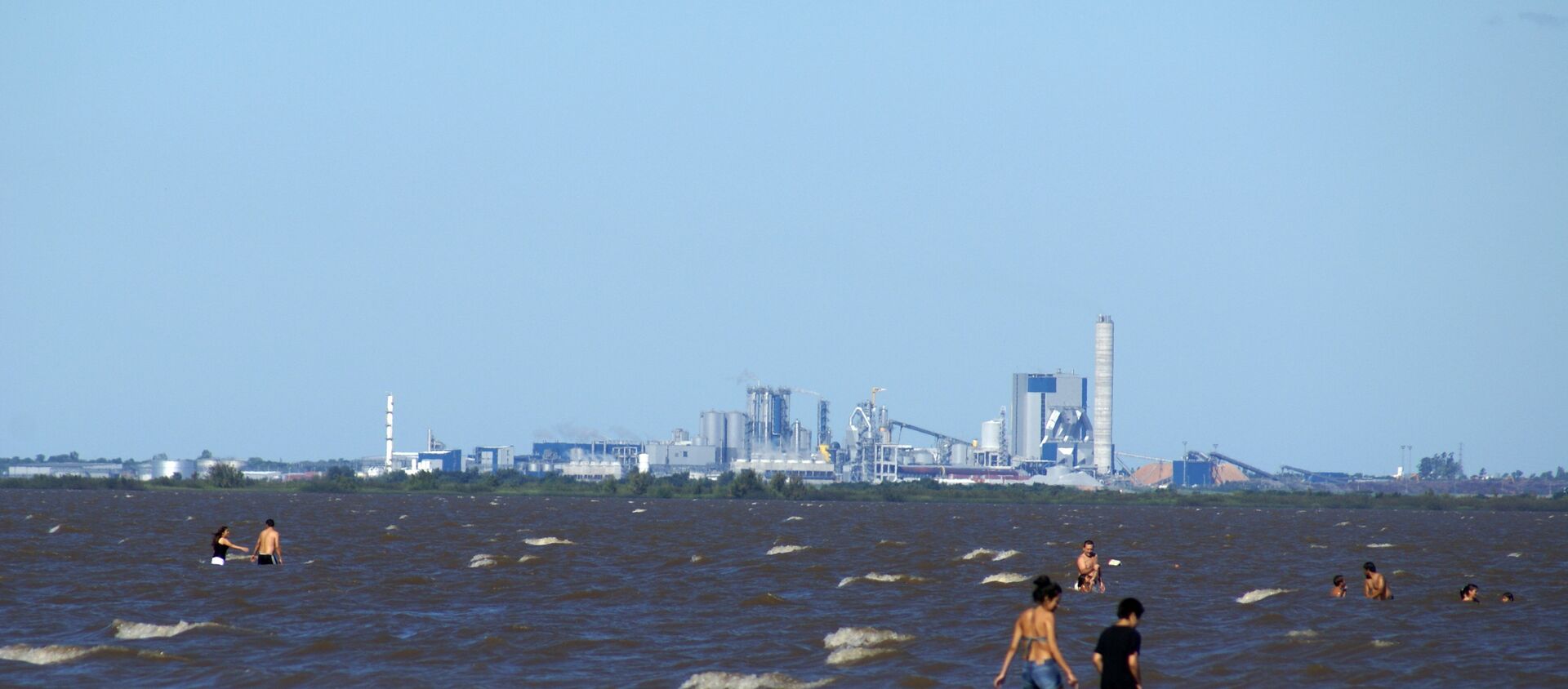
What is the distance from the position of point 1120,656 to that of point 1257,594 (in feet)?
77.5

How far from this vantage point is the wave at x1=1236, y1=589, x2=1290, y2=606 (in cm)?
4047

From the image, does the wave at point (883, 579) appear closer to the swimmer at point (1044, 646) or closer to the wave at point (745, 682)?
the wave at point (745, 682)

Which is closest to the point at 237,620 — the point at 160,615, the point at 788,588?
the point at 160,615

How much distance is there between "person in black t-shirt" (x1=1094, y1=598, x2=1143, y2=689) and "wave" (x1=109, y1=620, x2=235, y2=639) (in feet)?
62.1

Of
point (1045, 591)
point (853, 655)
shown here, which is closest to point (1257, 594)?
point (853, 655)

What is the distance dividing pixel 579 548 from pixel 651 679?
33.3m

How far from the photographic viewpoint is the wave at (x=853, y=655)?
2905 centimetres

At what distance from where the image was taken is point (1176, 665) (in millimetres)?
28859

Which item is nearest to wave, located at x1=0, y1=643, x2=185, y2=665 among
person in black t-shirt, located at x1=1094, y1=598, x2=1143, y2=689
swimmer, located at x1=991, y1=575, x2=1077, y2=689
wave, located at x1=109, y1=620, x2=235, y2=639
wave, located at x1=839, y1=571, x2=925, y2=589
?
wave, located at x1=109, y1=620, x2=235, y2=639

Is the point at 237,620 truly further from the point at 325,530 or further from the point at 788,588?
the point at 325,530

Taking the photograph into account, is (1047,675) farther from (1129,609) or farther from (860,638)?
(860,638)

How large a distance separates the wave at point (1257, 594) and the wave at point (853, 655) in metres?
13.4

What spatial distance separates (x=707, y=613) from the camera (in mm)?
36938

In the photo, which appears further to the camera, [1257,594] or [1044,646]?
[1257,594]
